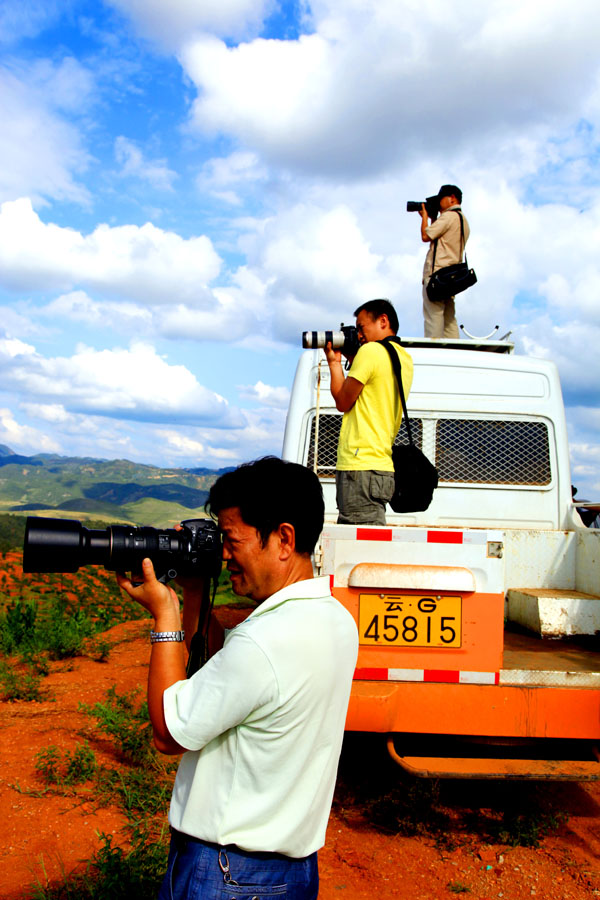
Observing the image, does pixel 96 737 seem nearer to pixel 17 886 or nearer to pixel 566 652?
pixel 17 886

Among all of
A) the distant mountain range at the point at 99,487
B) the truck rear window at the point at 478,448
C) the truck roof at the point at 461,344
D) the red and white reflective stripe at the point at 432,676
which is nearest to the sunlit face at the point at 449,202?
the truck roof at the point at 461,344

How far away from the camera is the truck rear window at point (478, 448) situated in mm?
5277

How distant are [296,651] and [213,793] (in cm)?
32

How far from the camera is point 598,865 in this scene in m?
3.45

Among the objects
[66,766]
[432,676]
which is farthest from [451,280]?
[66,766]

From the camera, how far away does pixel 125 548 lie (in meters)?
1.74

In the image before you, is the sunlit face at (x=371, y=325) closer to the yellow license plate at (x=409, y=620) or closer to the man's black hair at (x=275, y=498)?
the yellow license plate at (x=409, y=620)

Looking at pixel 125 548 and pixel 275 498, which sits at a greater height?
pixel 275 498

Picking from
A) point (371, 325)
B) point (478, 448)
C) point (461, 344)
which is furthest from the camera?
point (461, 344)

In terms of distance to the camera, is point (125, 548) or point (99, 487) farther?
point (99, 487)

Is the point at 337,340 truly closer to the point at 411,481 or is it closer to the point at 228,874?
the point at 411,481

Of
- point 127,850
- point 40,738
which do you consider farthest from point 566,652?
point 40,738

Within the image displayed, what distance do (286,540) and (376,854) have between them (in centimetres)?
261

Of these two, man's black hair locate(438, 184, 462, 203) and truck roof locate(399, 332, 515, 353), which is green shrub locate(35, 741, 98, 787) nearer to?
truck roof locate(399, 332, 515, 353)
